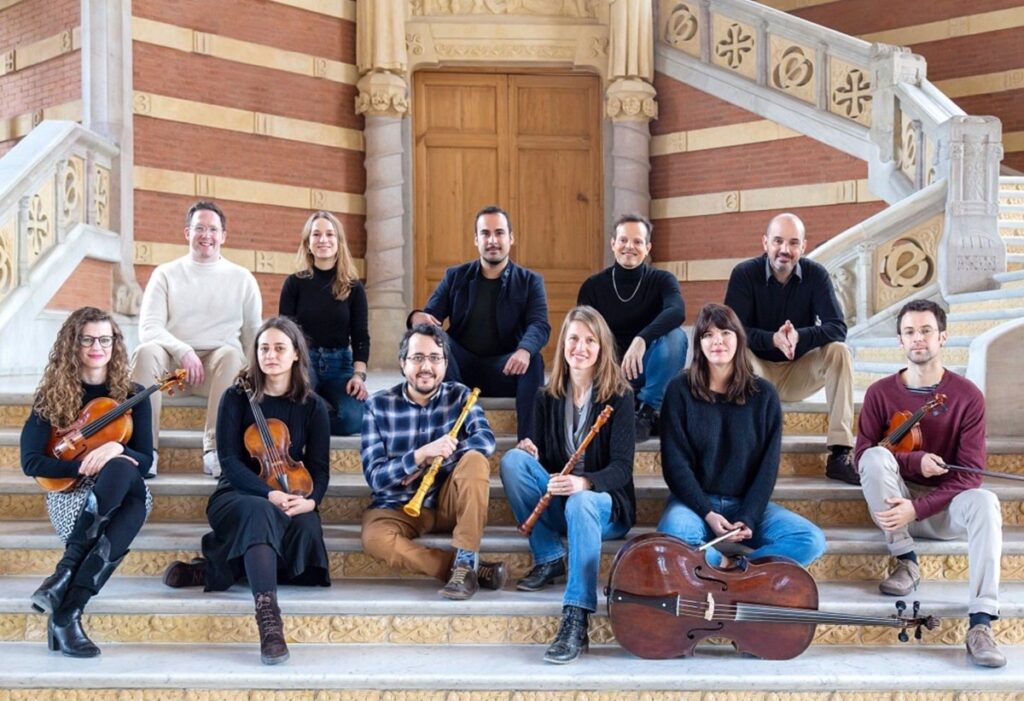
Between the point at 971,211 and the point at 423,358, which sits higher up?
the point at 971,211

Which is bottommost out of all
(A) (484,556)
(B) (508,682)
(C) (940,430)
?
(B) (508,682)

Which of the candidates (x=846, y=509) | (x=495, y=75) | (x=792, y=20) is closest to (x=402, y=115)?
(x=495, y=75)

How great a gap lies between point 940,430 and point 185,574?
255 cm

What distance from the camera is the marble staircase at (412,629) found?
9.52ft

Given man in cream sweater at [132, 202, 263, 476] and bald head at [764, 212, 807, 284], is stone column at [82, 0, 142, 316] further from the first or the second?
bald head at [764, 212, 807, 284]

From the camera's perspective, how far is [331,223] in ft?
14.0

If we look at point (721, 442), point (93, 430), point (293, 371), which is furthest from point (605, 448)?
point (93, 430)

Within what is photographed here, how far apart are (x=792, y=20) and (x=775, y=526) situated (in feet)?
17.7

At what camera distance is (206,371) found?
13.7 ft

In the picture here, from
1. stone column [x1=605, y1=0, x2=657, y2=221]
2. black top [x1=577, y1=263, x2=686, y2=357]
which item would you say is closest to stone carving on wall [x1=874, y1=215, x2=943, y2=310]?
stone column [x1=605, y1=0, x2=657, y2=221]

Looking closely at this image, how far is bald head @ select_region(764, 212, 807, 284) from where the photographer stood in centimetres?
418

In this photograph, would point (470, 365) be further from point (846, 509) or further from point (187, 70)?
point (187, 70)

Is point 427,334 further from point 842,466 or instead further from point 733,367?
point 842,466

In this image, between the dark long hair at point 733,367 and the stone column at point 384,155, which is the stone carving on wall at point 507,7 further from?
the dark long hair at point 733,367
